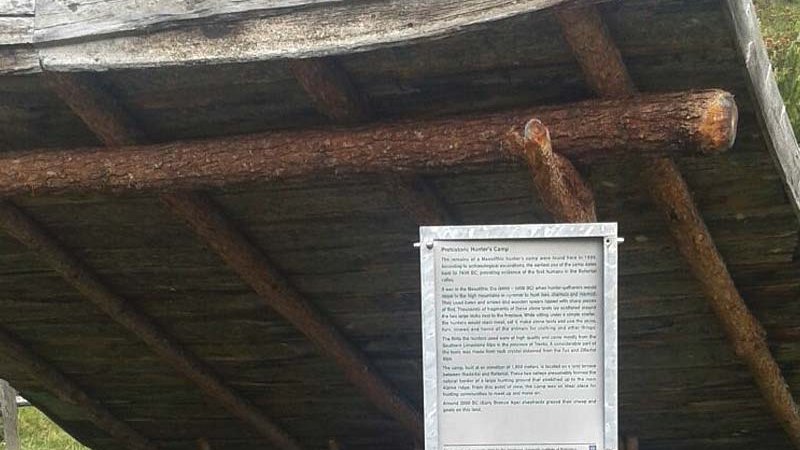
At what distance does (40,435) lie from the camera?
32.1 ft

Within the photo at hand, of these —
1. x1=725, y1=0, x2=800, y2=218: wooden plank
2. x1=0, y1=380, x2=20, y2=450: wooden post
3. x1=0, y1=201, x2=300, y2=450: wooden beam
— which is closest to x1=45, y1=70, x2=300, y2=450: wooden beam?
x1=0, y1=201, x2=300, y2=450: wooden beam

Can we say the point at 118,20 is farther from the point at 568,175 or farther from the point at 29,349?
the point at 29,349

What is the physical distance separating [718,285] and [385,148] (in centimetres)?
124

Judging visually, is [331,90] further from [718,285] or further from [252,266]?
[718,285]

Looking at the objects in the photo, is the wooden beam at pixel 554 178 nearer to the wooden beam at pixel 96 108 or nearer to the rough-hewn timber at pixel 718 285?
the rough-hewn timber at pixel 718 285

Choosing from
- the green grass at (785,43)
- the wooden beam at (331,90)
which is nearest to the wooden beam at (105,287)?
the wooden beam at (331,90)

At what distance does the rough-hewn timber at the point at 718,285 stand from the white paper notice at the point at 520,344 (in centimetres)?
71

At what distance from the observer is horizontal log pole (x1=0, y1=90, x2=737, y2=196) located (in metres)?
2.29

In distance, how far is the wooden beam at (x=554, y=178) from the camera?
235 cm

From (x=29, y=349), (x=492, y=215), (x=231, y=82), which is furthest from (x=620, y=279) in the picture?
(x=29, y=349)

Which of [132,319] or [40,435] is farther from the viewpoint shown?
[40,435]

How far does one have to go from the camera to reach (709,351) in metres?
3.79

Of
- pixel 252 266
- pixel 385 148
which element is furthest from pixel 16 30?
pixel 252 266

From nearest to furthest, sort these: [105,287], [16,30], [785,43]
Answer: [16,30] < [105,287] < [785,43]
